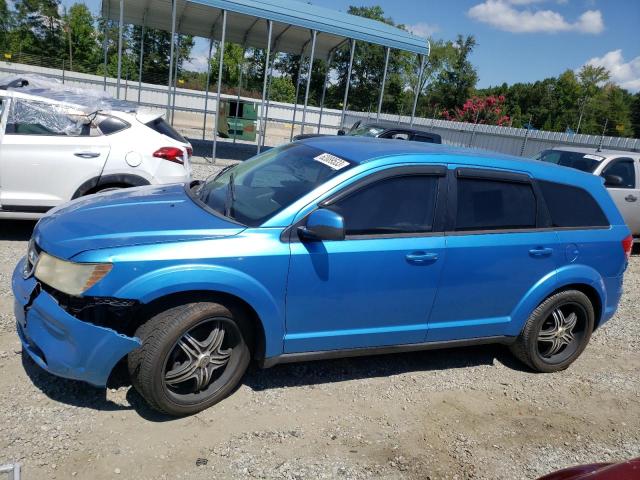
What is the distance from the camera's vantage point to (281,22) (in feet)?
44.7

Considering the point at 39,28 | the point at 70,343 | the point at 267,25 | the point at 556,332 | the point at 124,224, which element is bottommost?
the point at 556,332

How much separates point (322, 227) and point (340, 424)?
4.32ft

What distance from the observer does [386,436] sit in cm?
327

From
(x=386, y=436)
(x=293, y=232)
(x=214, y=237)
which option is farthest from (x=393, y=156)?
(x=386, y=436)

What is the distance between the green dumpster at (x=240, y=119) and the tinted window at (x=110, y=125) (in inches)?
576

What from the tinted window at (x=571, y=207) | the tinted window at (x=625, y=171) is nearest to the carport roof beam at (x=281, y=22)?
the tinted window at (x=625, y=171)

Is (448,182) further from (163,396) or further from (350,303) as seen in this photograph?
(163,396)

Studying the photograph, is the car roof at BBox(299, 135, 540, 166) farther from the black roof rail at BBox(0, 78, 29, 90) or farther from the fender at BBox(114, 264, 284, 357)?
the black roof rail at BBox(0, 78, 29, 90)

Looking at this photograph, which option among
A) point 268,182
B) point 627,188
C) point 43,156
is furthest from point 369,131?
point 268,182

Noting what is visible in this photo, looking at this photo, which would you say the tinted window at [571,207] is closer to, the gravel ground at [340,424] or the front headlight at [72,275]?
the gravel ground at [340,424]

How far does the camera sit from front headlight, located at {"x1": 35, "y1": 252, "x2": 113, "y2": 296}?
2.77 m

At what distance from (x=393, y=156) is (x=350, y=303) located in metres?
1.07

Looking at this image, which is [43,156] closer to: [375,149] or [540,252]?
[375,149]

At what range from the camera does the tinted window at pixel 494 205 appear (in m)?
3.73
